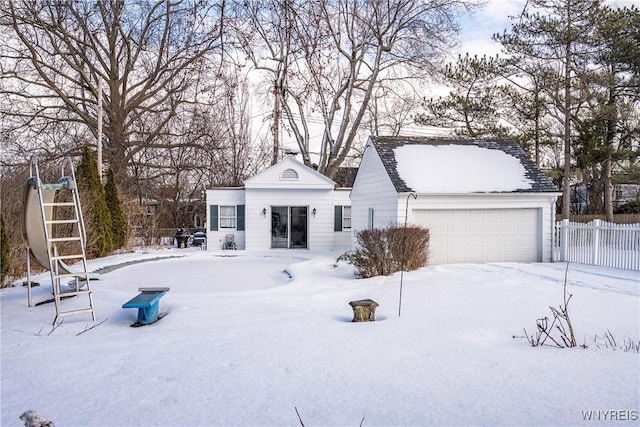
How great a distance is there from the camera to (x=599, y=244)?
1155cm

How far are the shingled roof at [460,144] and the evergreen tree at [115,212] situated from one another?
9.80 m

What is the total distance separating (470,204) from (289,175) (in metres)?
7.82

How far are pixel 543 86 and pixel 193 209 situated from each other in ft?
65.6

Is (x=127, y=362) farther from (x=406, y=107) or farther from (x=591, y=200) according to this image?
(x=591, y=200)

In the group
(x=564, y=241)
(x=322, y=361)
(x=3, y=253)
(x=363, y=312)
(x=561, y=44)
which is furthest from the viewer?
(x=561, y=44)

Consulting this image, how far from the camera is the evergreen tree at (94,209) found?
46.0 feet

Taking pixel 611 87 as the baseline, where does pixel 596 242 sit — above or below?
below

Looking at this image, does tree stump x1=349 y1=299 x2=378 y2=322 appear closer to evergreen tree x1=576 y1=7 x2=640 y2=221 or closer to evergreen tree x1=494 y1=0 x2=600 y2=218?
evergreen tree x1=494 y1=0 x2=600 y2=218

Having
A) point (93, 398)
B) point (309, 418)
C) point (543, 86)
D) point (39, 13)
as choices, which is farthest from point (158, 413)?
point (39, 13)

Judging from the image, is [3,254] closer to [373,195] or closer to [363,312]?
[363,312]

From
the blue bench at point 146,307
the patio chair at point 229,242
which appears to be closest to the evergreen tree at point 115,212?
the patio chair at point 229,242

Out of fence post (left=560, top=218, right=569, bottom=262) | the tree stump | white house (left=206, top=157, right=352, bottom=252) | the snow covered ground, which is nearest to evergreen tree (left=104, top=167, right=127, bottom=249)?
white house (left=206, top=157, right=352, bottom=252)

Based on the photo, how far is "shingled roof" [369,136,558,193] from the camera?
1259 centimetres

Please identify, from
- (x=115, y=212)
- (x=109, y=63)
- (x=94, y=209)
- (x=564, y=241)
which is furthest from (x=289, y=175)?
(x=109, y=63)
